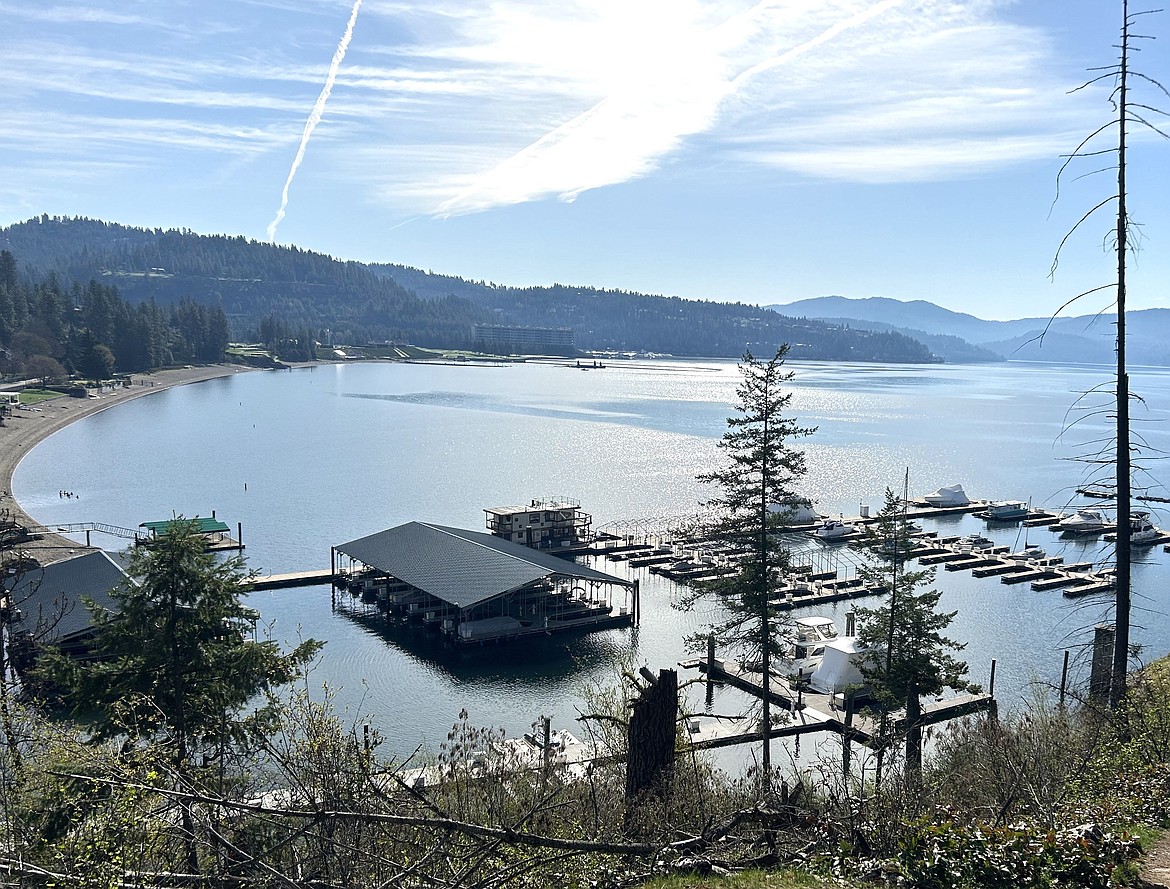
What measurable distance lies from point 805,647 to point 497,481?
3745 centimetres

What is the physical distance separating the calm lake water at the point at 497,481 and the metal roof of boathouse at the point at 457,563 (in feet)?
7.10

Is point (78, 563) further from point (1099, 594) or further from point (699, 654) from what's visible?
point (1099, 594)

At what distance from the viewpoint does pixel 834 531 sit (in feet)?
168

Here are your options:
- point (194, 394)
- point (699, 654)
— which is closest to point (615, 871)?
point (699, 654)

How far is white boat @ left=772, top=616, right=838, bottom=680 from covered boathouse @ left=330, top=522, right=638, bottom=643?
279 inches

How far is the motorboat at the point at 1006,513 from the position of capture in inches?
2249

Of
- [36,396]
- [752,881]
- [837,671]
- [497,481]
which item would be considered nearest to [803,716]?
[837,671]

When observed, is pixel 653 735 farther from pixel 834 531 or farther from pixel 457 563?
pixel 834 531

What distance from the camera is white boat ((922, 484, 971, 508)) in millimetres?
60531

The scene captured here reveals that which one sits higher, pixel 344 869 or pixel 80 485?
pixel 344 869

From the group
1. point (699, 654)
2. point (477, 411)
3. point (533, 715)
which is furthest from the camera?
point (477, 411)

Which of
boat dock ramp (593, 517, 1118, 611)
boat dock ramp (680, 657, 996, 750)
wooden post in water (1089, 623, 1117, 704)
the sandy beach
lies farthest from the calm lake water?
wooden post in water (1089, 623, 1117, 704)

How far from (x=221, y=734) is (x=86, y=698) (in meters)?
2.45

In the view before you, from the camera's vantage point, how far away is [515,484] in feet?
207
